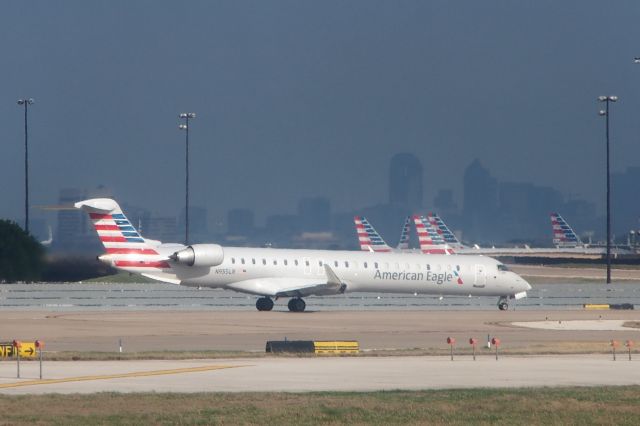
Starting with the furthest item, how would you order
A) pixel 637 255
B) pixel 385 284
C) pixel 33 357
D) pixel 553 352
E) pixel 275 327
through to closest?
1. pixel 637 255
2. pixel 385 284
3. pixel 275 327
4. pixel 553 352
5. pixel 33 357

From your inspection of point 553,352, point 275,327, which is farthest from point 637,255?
point 553,352

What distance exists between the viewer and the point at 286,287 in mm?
62812

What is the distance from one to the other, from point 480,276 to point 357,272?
6907mm

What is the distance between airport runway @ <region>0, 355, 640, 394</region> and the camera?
Answer: 28.3 meters

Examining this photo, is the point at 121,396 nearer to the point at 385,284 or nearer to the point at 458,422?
the point at 458,422

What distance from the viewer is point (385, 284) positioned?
65938 mm

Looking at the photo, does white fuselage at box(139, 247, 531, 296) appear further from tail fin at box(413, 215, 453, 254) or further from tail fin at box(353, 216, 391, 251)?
tail fin at box(353, 216, 391, 251)

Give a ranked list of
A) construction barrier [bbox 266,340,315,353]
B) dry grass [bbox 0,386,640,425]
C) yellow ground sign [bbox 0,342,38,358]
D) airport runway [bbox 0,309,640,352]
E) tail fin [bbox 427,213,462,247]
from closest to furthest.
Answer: dry grass [bbox 0,386,640,425] → yellow ground sign [bbox 0,342,38,358] → construction barrier [bbox 266,340,315,353] → airport runway [bbox 0,309,640,352] → tail fin [bbox 427,213,462,247]

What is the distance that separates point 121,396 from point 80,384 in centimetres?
286

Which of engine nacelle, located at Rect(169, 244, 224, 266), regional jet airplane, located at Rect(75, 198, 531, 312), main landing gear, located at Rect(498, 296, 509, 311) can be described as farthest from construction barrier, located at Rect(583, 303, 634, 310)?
engine nacelle, located at Rect(169, 244, 224, 266)

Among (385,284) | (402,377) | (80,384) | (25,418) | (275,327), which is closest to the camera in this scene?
(25,418)

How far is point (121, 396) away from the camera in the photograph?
2595 cm

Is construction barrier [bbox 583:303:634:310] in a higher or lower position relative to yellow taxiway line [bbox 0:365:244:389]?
lower

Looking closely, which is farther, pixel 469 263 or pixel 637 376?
pixel 469 263
